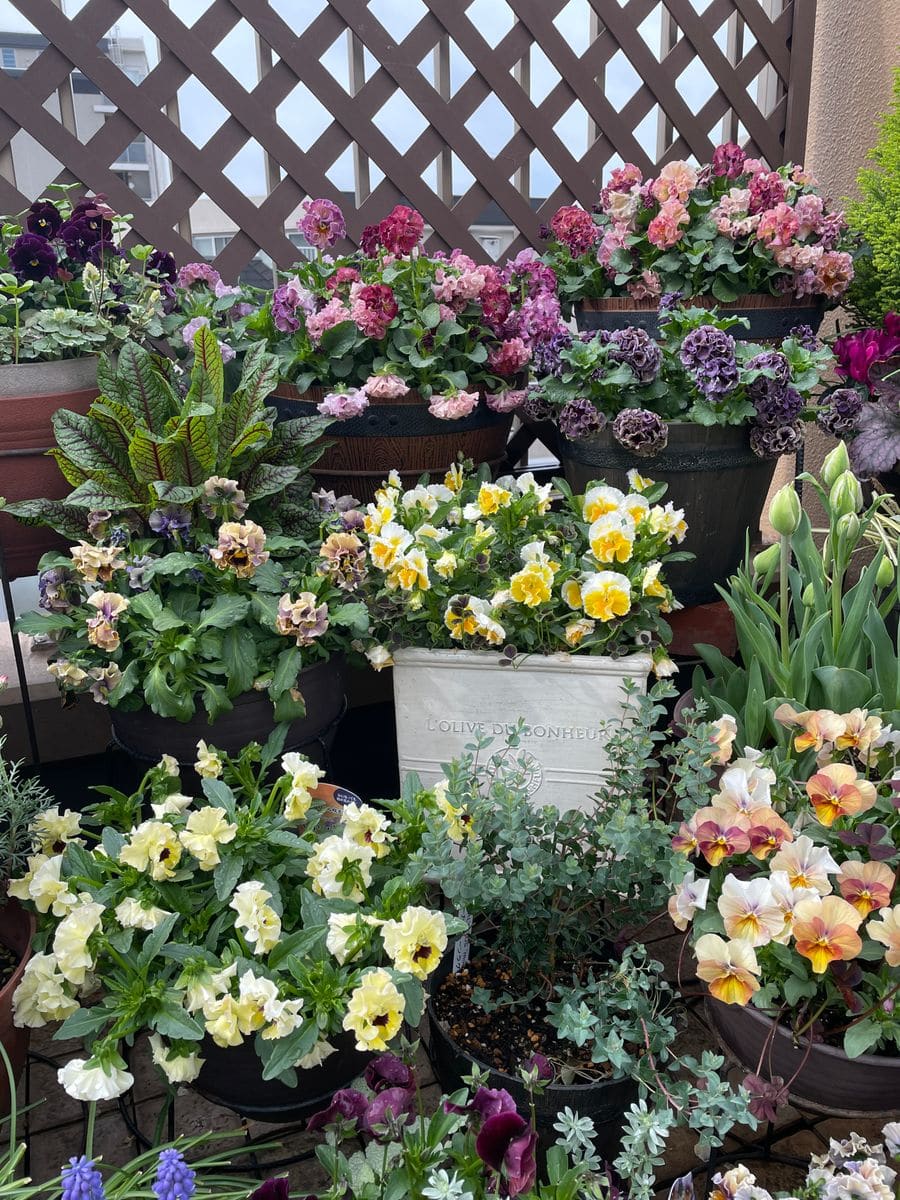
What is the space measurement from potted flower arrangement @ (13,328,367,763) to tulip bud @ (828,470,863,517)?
0.66 m

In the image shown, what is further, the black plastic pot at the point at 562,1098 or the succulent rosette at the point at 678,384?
the succulent rosette at the point at 678,384

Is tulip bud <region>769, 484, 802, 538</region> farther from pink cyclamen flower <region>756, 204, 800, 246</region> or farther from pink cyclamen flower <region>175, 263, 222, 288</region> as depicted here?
pink cyclamen flower <region>175, 263, 222, 288</region>

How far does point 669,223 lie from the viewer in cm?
210

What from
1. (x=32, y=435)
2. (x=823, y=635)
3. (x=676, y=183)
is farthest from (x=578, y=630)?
(x=676, y=183)

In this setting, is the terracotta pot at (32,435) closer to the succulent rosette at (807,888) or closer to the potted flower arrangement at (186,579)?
the potted flower arrangement at (186,579)

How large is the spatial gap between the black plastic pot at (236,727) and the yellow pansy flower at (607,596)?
0.43 meters

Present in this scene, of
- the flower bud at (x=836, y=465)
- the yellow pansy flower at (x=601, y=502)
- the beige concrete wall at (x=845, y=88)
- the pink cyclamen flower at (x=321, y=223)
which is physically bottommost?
the yellow pansy flower at (x=601, y=502)

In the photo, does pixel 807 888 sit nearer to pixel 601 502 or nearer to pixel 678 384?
pixel 601 502

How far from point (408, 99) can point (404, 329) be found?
0.92 meters

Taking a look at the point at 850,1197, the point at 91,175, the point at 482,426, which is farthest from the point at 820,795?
Result: the point at 91,175

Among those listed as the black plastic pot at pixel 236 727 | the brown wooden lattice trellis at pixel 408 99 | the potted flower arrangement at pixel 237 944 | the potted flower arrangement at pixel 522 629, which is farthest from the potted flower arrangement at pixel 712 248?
the potted flower arrangement at pixel 237 944

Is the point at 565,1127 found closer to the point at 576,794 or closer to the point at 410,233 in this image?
the point at 576,794

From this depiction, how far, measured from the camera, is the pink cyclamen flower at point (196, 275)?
76.5 inches

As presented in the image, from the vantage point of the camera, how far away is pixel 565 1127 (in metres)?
0.83
